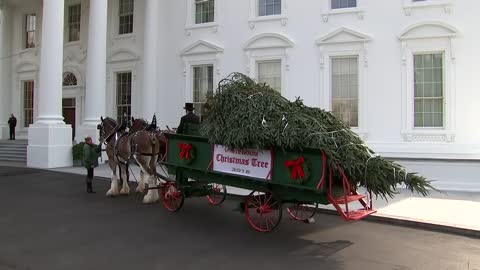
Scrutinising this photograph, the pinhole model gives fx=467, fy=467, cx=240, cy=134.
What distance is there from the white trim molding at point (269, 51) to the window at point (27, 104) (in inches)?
549

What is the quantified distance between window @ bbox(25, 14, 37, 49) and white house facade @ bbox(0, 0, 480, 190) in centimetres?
84

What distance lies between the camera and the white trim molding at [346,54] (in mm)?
16281

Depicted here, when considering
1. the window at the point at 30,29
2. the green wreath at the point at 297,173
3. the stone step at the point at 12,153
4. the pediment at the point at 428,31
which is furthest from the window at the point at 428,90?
the window at the point at 30,29

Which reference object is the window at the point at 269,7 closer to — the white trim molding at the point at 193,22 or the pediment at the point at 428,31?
the white trim molding at the point at 193,22

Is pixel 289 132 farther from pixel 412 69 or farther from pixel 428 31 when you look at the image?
pixel 428 31

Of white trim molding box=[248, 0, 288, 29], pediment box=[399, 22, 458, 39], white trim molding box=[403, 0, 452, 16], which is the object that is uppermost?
white trim molding box=[248, 0, 288, 29]

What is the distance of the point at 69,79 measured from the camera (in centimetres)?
2430

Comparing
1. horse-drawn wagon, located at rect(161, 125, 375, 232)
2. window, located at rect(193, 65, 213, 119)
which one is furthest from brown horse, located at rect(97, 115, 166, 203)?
window, located at rect(193, 65, 213, 119)

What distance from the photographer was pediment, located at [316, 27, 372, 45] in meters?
16.3

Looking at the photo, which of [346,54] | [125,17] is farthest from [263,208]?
[125,17]

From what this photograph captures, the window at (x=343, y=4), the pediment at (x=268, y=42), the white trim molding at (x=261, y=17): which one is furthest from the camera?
the white trim molding at (x=261, y=17)

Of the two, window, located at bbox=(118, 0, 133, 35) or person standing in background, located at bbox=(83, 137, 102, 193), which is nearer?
person standing in background, located at bbox=(83, 137, 102, 193)

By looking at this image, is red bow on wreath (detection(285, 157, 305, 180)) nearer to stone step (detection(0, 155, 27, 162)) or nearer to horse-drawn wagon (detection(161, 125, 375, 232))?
horse-drawn wagon (detection(161, 125, 375, 232))

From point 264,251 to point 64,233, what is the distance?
358cm
